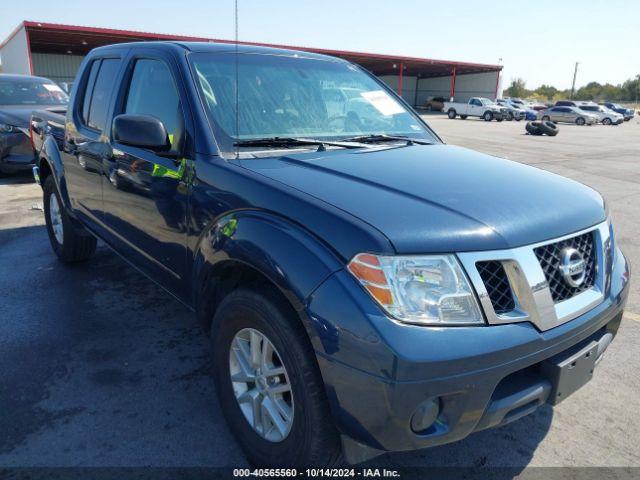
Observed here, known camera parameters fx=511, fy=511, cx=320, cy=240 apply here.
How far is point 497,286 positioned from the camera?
1.81 metres

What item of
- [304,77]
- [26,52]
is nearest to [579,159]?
[304,77]

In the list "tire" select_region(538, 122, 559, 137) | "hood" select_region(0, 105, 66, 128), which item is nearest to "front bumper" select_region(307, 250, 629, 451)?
"hood" select_region(0, 105, 66, 128)

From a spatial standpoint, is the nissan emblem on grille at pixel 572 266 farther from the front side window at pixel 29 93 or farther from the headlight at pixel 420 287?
the front side window at pixel 29 93

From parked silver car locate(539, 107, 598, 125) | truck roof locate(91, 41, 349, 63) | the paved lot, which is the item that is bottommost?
parked silver car locate(539, 107, 598, 125)

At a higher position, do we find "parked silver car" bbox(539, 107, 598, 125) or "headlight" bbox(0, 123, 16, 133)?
"headlight" bbox(0, 123, 16, 133)

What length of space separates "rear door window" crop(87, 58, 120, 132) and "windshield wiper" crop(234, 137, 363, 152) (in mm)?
1493

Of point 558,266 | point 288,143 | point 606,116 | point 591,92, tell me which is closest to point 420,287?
point 558,266

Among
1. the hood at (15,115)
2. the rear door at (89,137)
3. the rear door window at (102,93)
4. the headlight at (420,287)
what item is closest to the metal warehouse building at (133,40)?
the hood at (15,115)

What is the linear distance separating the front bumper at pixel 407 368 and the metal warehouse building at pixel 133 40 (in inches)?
365

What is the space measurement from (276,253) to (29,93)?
10019mm

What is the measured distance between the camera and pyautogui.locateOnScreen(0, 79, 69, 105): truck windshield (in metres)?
9.59

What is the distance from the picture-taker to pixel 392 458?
2.43 meters

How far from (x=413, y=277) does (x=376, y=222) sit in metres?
0.24

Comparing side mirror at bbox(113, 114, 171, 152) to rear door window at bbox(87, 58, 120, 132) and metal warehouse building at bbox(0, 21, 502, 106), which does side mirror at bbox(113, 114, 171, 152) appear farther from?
metal warehouse building at bbox(0, 21, 502, 106)
